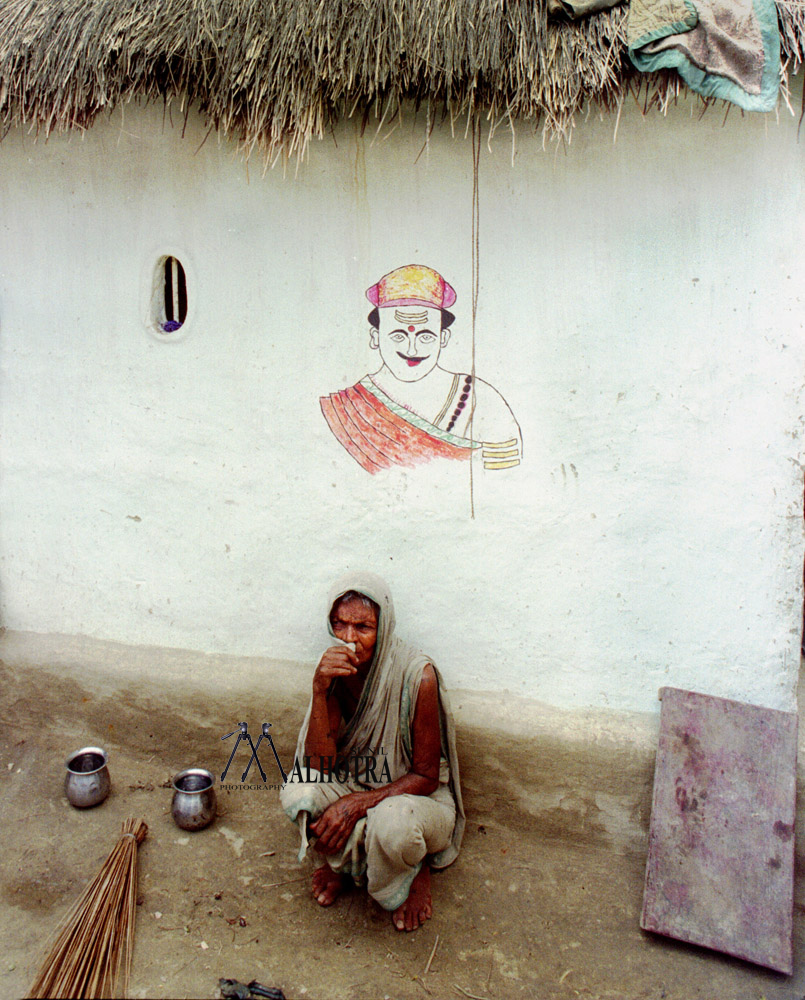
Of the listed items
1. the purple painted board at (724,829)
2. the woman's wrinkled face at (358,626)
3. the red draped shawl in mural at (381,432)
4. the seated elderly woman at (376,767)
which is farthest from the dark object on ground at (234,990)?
the red draped shawl in mural at (381,432)

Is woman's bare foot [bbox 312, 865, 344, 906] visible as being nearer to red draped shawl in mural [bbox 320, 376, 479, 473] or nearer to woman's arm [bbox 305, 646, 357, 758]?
woman's arm [bbox 305, 646, 357, 758]

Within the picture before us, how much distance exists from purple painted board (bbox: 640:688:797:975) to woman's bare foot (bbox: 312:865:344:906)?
44.0 inches

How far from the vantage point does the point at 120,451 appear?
345 cm

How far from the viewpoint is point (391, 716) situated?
286 centimetres

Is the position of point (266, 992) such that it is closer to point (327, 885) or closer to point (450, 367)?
point (327, 885)

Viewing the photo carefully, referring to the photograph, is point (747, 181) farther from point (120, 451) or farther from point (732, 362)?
point (120, 451)

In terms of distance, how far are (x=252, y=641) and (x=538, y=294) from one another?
6.43 feet

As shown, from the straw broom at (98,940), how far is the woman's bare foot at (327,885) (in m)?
0.65

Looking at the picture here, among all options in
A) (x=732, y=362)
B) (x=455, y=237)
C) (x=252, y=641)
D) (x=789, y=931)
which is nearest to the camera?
(x=789, y=931)

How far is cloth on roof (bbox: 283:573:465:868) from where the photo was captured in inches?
111

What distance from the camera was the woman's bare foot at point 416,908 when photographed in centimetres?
262

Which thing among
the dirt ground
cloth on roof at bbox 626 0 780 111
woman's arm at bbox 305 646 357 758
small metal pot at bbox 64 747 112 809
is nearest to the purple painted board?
the dirt ground

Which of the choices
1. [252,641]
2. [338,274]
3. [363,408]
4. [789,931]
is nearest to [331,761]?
[252,641]

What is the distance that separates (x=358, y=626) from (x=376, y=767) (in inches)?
23.5
